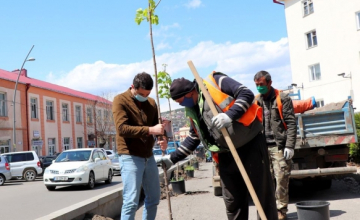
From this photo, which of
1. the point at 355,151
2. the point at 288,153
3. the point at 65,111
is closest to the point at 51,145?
the point at 65,111

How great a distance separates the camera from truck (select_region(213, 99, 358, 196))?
24.3 feet

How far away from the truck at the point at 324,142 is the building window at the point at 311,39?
2283 centimetres

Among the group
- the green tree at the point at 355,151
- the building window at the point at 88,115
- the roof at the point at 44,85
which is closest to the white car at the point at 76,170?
the green tree at the point at 355,151

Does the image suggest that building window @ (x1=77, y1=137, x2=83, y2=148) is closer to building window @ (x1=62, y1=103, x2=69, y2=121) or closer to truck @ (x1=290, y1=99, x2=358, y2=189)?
building window @ (x1=62, y1=103, x2=69, y2=121)

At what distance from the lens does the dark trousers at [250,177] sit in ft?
11.8

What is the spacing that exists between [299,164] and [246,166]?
4487 millimetres

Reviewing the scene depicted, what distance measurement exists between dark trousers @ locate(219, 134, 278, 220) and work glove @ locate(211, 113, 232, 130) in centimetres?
39

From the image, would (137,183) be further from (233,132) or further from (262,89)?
(262,89)

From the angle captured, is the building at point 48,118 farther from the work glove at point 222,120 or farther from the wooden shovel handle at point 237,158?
the work glove at point 222,120

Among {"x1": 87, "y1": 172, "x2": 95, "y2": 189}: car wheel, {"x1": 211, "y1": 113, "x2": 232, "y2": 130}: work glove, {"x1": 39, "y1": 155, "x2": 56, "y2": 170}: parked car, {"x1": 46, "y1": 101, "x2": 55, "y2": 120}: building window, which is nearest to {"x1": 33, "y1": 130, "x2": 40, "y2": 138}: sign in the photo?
{"x1": 46, "y1": 101, "x2": 55, "y2": 120}: building window

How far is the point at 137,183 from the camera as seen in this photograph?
4574 millimetres

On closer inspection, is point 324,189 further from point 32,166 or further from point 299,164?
point 32,166

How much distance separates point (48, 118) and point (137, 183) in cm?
3646

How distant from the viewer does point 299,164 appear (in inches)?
305
